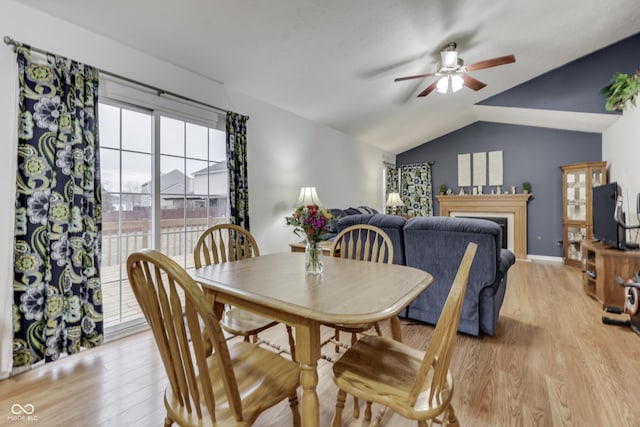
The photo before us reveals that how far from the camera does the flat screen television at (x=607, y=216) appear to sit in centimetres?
294

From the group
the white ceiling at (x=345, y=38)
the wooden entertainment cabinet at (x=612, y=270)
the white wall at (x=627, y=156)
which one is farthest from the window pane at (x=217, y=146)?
the white wall at (x=627, y=156)

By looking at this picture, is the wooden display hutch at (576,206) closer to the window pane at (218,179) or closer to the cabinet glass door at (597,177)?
the cabinet glass door at (597,177)

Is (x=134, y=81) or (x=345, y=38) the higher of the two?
(x=345, y=38)

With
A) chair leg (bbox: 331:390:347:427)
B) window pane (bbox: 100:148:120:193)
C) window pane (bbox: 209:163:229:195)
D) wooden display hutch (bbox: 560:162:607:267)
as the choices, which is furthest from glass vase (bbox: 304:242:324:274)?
wooden display hutch (bbox: 560:162:607:267)

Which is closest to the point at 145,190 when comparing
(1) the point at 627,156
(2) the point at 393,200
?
(2) the point at 393,200

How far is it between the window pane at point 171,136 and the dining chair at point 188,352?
2.24m

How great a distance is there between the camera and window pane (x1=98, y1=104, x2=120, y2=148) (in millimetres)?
2324

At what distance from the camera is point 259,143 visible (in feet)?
11.8

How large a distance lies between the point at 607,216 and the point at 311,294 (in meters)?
3.72

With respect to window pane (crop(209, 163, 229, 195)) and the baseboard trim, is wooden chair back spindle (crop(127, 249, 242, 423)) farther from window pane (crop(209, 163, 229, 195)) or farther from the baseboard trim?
the baseboard trim

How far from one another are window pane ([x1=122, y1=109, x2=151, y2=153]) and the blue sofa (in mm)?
2291

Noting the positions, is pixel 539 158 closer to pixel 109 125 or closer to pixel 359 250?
pixel 359 250

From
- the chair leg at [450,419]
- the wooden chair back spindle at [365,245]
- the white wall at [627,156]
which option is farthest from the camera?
the white wall at [627,156]

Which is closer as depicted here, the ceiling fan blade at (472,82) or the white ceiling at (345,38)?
the white ceiling at (345,38)
